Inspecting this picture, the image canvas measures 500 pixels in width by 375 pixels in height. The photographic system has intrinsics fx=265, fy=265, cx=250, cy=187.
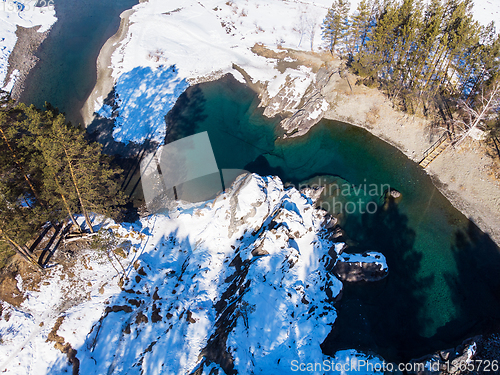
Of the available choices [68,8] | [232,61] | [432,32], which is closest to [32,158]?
[232,61]

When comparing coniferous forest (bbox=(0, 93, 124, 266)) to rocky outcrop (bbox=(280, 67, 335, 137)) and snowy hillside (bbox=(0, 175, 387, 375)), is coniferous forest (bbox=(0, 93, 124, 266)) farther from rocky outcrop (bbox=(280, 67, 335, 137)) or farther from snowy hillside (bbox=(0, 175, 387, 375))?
rocky outcrop (bbox=(280, 67, 335, 137))

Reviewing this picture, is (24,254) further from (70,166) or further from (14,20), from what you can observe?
(14,20)

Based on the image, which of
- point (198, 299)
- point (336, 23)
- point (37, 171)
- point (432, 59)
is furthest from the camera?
point (336, 23)

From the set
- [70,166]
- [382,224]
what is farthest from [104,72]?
[382,224]

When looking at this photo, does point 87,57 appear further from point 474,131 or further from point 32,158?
point 474,131

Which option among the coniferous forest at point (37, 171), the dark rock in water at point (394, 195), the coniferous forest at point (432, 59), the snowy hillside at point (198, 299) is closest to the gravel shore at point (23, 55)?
the coniferous forest at point (37, 171)

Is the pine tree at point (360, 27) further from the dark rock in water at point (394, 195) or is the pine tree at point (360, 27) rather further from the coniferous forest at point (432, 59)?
the dark rock in water at point (394, 195)
